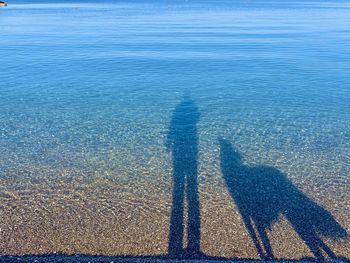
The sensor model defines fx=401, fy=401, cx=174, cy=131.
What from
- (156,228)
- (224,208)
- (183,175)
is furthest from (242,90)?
(156,228)

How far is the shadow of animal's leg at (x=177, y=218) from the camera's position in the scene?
37.3ft

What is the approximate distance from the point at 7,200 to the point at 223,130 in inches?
446

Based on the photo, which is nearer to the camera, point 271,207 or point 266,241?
point 266,241

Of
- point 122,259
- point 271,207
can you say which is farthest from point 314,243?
point 122,259

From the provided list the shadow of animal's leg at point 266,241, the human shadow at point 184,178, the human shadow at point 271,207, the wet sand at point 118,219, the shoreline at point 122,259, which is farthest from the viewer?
the human shadow at point 271,207

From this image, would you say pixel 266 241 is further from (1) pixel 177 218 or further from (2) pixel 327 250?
(1) pixel 177 218

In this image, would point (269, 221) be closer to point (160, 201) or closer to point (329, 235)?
point (329, 235)

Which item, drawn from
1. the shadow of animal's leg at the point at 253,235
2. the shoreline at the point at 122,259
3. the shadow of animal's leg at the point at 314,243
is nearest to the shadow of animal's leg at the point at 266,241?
the shadow of animal's leg at the point at 253,235

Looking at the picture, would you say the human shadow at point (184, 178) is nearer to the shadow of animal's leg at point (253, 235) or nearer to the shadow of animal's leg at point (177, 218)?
the shadow of animal's leg at point (177, 218)

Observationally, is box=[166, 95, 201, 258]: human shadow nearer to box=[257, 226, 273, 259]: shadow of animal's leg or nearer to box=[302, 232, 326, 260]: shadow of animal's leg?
box=[257, 226, 273, 259]: shadow of animal's leg

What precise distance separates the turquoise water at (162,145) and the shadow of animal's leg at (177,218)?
0.07 m

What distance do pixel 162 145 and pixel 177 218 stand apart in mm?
6591

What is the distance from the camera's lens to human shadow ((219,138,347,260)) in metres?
11.7

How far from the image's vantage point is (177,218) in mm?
12859
